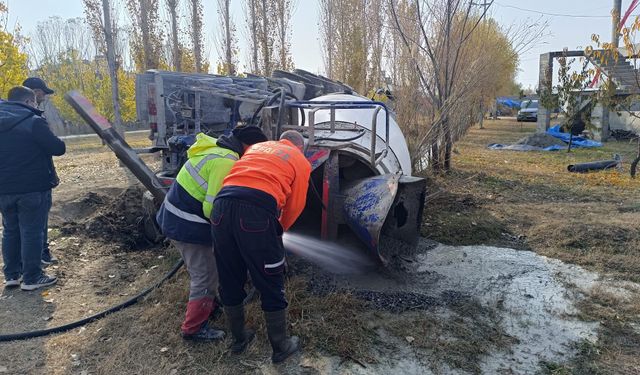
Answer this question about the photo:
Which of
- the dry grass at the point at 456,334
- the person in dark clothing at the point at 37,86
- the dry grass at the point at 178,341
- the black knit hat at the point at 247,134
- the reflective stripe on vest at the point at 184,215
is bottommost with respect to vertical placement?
the dry grass at the point at 456,334

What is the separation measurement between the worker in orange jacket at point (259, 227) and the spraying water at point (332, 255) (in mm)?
1447

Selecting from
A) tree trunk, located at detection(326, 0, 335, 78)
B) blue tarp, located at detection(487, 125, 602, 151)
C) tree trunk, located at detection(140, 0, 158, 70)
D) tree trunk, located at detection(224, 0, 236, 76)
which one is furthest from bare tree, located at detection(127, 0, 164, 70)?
blue tarp, located at detection(487, 125, 602, 151)

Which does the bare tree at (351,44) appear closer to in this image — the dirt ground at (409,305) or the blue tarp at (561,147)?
the blue tarp at (561,147)

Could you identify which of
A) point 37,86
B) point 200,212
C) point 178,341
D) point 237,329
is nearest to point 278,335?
point 237,329

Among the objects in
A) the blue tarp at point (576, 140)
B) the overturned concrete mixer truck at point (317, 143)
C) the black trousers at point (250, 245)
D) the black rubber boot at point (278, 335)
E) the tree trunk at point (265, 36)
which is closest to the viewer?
the black trousers at point (250, 245)

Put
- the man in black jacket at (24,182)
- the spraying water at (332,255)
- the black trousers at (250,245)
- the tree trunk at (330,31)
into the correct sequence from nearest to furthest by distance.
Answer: the black trousers at (250,245) < the man in black jacket at (24,182) < the spraying water at (332,255) < the tree trunk at (330,31)

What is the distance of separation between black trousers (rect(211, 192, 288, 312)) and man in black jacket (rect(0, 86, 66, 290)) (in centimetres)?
224

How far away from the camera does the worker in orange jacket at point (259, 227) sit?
2.68 meters

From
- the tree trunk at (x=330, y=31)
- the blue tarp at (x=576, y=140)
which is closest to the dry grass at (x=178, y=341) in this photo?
the blue tarp at (x=576, y=140)

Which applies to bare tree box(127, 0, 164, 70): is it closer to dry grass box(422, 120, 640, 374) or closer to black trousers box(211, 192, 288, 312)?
dry grass box(422, 120, 640, 374)

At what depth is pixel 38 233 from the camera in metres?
4.04

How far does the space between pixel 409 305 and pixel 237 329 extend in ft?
4.82

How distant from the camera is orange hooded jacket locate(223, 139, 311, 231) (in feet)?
8.99

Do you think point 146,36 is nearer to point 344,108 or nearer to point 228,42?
point 228,42
